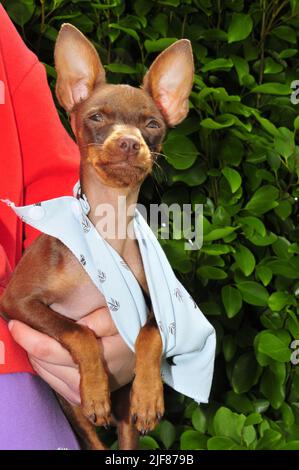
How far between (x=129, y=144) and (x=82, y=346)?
8.1 inches

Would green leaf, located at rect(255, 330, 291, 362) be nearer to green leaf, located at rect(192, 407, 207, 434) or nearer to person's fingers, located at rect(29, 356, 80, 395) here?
green leaf, located at rect(192, 407, 207, 434)

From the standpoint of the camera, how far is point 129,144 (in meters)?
0.73

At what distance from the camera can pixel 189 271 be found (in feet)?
4.57

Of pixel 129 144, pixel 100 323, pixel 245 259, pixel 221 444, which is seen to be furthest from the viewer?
pixel 245 259

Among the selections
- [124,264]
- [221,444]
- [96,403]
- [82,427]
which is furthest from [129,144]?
[221,444]

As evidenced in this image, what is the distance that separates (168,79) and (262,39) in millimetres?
745

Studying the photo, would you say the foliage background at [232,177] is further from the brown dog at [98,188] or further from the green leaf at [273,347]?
the brown dog at [98,188]

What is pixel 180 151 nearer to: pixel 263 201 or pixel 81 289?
pixel 263 201

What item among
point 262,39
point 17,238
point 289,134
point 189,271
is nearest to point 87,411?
point 17,238

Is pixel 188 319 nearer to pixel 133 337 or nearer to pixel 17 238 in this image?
pixel 133 337

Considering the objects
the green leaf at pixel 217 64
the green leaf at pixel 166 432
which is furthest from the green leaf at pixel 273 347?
the green leaf at pixel 217 64

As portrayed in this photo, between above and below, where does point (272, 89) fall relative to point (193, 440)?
above

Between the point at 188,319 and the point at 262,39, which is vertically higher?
the point at 262,39

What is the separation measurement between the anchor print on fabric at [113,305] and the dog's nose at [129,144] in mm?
150
